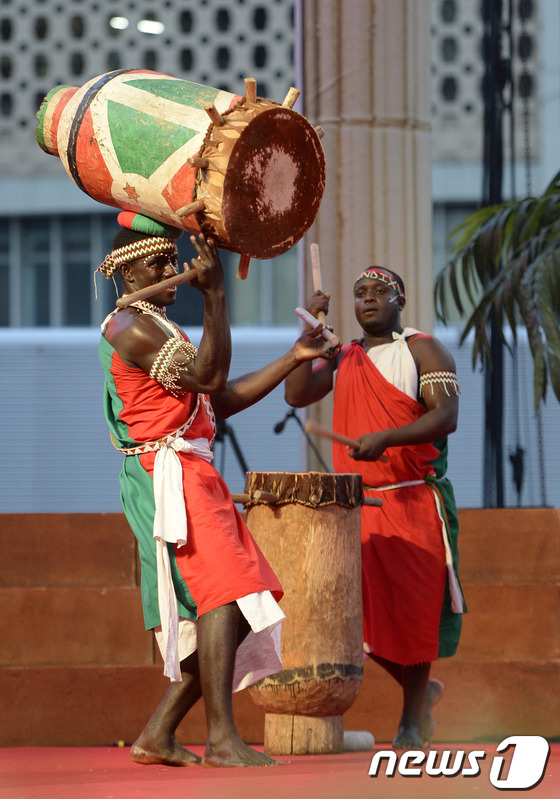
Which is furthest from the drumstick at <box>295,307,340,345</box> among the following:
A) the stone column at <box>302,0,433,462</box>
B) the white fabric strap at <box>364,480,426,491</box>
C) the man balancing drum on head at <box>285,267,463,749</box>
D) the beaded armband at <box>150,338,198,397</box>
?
the stone column at <box>302,0,433,462</box>

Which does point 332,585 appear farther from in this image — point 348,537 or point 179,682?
point 179,682

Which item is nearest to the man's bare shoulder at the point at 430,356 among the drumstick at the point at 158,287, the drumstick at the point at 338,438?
the drumstick at the point at 338,438

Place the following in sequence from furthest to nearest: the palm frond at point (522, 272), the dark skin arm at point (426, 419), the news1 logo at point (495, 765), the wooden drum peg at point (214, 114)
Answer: the palm frond at point (522, 272) → the dark skin arm at point (426, 419) → the wooden drum peg at point (214, 114) → the news1 logo at point (495, 765)

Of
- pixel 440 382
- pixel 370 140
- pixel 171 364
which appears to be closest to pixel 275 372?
pixel 171 364

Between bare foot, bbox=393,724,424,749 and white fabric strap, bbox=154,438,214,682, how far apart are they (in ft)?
3.78

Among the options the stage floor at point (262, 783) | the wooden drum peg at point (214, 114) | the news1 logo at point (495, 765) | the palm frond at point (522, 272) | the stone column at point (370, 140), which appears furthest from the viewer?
the palm frond at point (522, 272)

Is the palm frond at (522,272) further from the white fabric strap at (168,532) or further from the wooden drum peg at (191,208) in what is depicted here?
the wooden drum peg at (191,208)

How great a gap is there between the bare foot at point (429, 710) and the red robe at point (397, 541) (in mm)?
249

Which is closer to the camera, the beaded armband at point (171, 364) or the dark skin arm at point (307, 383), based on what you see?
the beaded armband at point (171, 364)

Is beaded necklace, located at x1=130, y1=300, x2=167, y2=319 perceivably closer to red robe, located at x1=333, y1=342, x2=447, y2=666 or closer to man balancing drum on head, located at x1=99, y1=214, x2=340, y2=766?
man balancing drum on head, located at x1=99, y1=214, x2=340, y2=766

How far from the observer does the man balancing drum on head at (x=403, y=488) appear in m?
4.77

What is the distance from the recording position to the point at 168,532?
3779 mm

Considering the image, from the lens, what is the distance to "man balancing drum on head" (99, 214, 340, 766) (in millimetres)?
3723

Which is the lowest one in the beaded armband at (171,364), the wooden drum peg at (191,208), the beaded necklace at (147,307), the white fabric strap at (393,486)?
the white fabric strap at (393,486)
